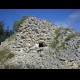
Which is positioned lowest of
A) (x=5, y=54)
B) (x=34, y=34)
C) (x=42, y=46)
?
(x=5, y=54)

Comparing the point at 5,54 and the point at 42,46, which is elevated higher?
the point at 42,46

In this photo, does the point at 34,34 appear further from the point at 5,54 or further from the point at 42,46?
the point at 5,54

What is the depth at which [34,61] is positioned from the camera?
5.52 metres

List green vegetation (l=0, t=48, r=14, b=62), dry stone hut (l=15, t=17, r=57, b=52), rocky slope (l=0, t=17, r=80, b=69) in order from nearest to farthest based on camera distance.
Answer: rocky slope (l=0, t=17, r=80, b=69) < green vegetation (l=0, t=48, r=14, b=62) < dry stone hut (l=15, t=17, r=57, b=52)

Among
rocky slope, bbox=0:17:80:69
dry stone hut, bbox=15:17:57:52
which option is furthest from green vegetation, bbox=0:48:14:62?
dry stone hut, bbox=15:17:57:52

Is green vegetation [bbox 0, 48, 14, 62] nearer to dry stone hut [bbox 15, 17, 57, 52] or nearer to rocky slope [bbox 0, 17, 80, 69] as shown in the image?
rocky slope [bbox 0, 17, 80, 69]

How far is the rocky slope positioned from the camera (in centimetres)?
538

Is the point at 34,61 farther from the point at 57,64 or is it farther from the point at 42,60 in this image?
the point at 57,64

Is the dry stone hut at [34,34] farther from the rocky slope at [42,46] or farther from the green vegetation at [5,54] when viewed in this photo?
the green vegetation at [5,54]

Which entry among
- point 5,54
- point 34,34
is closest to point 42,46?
point 34,34

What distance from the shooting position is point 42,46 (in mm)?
6477
